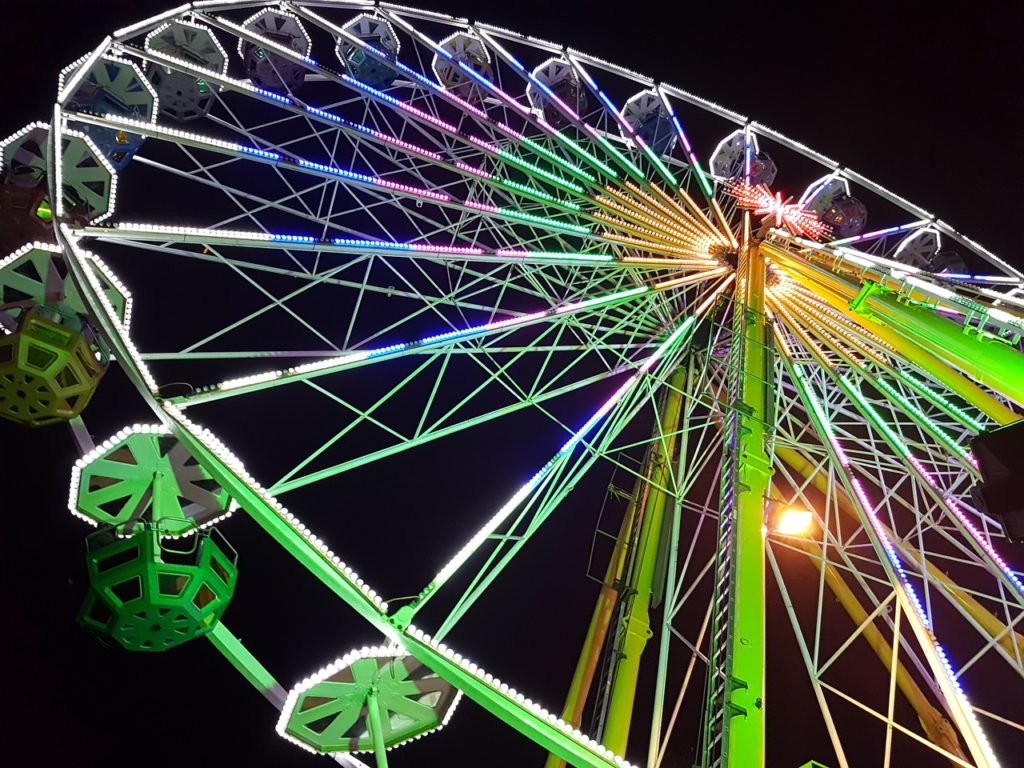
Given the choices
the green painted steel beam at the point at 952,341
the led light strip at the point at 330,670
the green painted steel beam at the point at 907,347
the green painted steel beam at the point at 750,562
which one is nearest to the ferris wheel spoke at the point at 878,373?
the green painted steel beam at the point at 907,347

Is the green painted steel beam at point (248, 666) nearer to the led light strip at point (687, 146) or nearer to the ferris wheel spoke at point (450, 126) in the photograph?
the ferris wheel spoke at point (450, 126)

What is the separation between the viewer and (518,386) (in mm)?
8766

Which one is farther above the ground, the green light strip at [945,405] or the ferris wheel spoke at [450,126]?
the ferris wheel spoke at [450,126]

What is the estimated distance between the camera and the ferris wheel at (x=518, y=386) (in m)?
6.47

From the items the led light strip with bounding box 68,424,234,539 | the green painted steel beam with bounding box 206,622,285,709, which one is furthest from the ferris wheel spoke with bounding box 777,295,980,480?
the led light strip with bounding box 68,424,234,539

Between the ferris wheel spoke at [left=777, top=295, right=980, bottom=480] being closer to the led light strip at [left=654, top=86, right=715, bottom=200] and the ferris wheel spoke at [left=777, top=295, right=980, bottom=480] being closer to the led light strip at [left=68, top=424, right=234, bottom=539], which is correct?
the led light strip at [left=654, top=86, right=715, bottom=200]

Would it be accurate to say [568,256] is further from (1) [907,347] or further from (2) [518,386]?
(1) [907,347]

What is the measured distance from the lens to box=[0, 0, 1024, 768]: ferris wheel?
6.47 m

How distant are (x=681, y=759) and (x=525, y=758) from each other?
14.5 feet

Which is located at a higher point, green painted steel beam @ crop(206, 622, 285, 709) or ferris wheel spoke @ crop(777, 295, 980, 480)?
ferris wheel spoke @ crop(777, 295, 980, 480)

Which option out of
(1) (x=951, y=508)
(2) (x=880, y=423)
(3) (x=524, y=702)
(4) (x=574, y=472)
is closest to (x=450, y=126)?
(4) (x=574, y=472)

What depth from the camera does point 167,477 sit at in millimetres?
7848

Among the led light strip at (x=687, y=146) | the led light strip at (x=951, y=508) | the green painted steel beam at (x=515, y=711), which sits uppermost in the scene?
the led light strip at (x=687, y=146)

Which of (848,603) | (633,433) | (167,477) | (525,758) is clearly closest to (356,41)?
(167,477)
